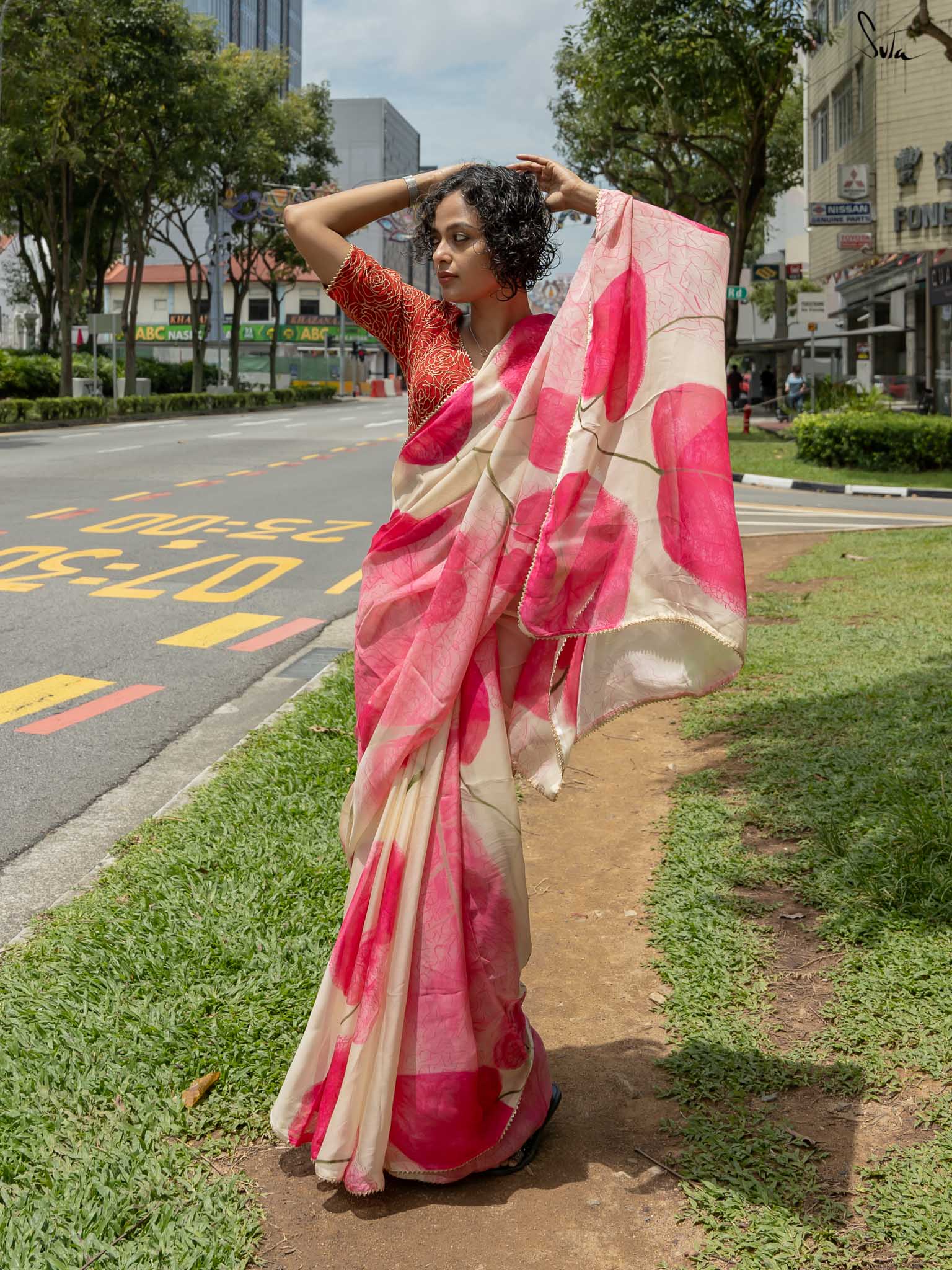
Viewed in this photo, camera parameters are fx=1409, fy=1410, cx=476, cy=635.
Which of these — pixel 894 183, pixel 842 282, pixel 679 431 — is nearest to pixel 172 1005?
pixel 679 431

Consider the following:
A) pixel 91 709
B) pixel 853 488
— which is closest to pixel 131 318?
pixel 853 488

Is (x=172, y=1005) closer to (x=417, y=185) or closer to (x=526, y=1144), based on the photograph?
(x=526, y=1144)

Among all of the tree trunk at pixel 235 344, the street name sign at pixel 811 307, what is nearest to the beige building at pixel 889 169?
the street name sign at pixel 811 307

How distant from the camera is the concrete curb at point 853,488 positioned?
717 inches

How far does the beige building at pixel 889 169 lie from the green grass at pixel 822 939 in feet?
36.2

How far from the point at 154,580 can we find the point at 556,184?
25.6ft

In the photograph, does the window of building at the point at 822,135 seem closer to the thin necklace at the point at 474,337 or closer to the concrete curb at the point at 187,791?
the concrete curb at the point at 187,791

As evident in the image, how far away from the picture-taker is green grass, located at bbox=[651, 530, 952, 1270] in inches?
100

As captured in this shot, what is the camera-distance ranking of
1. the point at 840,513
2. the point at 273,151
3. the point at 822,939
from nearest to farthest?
1. the point at 822,939
2. the point at 840,513
3. the point at 273,151

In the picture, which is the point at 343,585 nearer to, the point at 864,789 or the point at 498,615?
the point at 864,789

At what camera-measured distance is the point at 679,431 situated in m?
2.49

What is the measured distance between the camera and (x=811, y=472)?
67.5 ft

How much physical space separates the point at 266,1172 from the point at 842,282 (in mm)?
37317

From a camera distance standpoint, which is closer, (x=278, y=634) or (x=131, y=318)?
(x=278, y=634)
